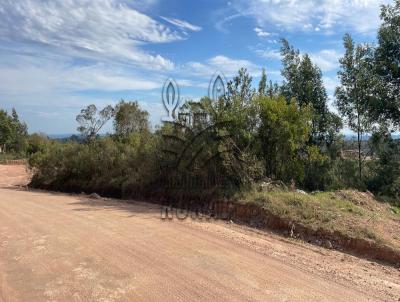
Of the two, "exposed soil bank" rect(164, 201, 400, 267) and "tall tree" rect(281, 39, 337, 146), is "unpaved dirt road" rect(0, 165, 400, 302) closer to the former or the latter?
"exposed soil bank" rect(164, 201, 400, 267)

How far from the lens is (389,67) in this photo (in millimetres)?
15016

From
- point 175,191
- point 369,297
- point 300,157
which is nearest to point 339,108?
point 300,157

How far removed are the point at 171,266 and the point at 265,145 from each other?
7399mm

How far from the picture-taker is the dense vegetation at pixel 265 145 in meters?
11.9

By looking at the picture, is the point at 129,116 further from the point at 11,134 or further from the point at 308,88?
the point at 11,134

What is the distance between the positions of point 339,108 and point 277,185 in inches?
310

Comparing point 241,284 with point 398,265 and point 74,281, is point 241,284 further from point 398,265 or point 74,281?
point 398,265

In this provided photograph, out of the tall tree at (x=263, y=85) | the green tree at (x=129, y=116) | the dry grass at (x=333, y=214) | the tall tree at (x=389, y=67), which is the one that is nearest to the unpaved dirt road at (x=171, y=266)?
the dry grass at (x=333, y=214)

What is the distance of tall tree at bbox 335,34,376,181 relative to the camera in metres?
16.1

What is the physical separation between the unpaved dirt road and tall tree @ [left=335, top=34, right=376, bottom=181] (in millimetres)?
10375

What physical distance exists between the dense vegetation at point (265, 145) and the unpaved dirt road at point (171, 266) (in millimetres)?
3471

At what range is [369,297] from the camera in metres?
5.03

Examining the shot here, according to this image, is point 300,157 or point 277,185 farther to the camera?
point 300,157

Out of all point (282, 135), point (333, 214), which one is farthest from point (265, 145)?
point (333, 214)
